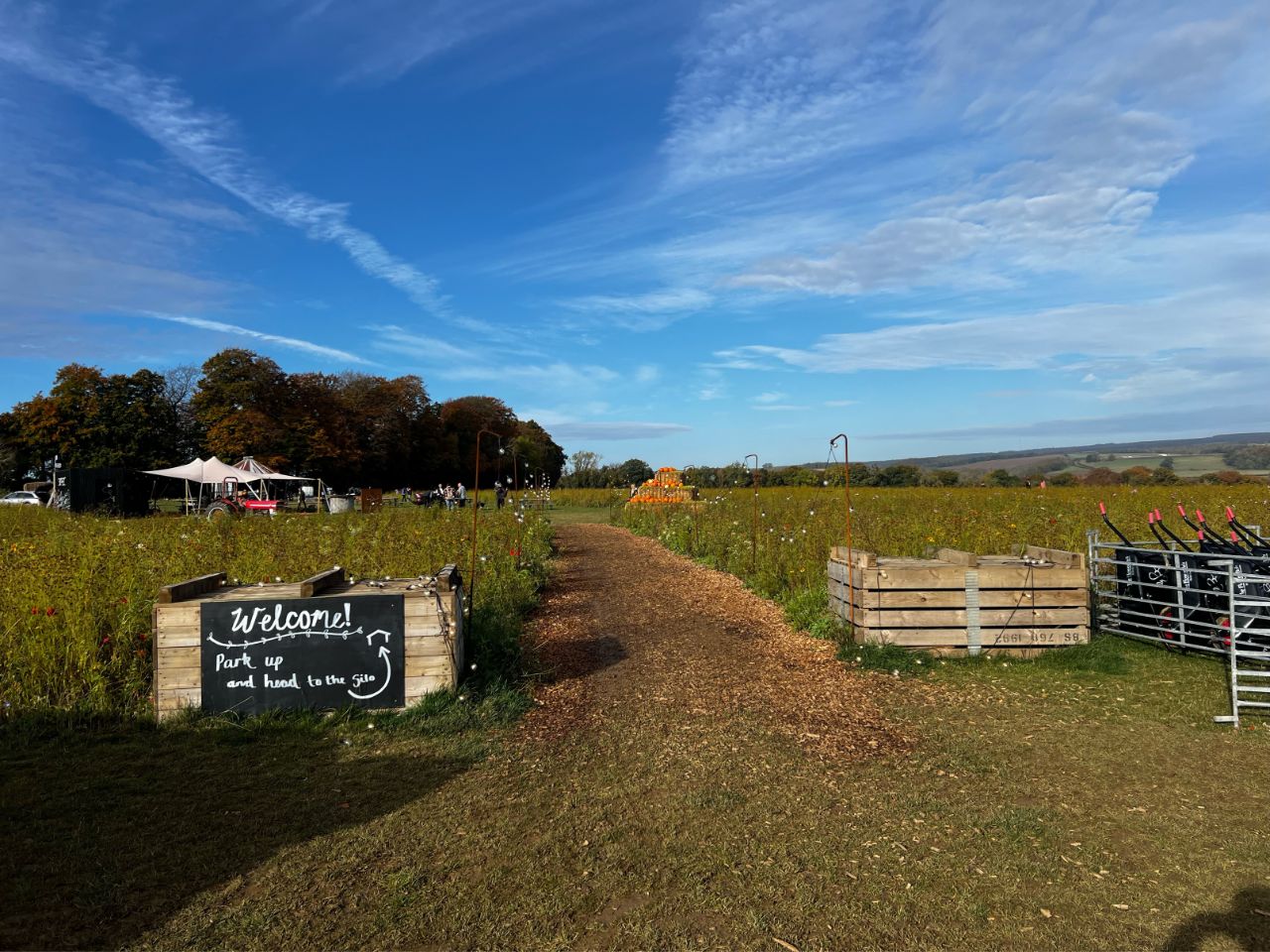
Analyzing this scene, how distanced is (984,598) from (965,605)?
184 millimetres

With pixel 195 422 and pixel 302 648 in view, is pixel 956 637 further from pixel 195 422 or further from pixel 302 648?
pixel 195 422

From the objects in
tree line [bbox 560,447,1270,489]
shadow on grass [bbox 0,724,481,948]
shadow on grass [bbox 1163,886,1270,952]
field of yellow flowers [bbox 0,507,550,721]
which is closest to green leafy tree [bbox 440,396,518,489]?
tree line [bbox 560,447,1270,489]

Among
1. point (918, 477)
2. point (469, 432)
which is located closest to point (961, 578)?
point (918, 477)

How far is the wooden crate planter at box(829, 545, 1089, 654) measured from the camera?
7.22 m

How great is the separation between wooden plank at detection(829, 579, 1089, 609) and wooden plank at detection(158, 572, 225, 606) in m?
5.59

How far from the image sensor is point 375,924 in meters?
2.99

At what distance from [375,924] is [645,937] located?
1.05 m

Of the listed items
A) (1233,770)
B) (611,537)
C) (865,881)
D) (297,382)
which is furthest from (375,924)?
(297,382)

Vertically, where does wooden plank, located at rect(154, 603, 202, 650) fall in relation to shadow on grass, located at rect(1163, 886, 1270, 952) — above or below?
above

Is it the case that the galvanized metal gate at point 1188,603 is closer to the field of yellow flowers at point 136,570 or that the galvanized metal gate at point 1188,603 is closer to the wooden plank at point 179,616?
the field of yellow flowers at point 136,570

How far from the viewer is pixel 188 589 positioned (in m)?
5.61

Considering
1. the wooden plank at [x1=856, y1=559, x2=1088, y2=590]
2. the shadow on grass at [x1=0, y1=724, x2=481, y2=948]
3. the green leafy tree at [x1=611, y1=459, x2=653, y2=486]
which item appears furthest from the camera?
the green leafy tree at [x1=611, y1=459, x2=653, y2=486]

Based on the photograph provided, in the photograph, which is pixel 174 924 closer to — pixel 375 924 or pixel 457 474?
pixel 375 924

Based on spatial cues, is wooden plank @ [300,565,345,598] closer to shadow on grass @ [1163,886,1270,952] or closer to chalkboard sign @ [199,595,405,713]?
chalkboard sign @ [199,595,405,713]
